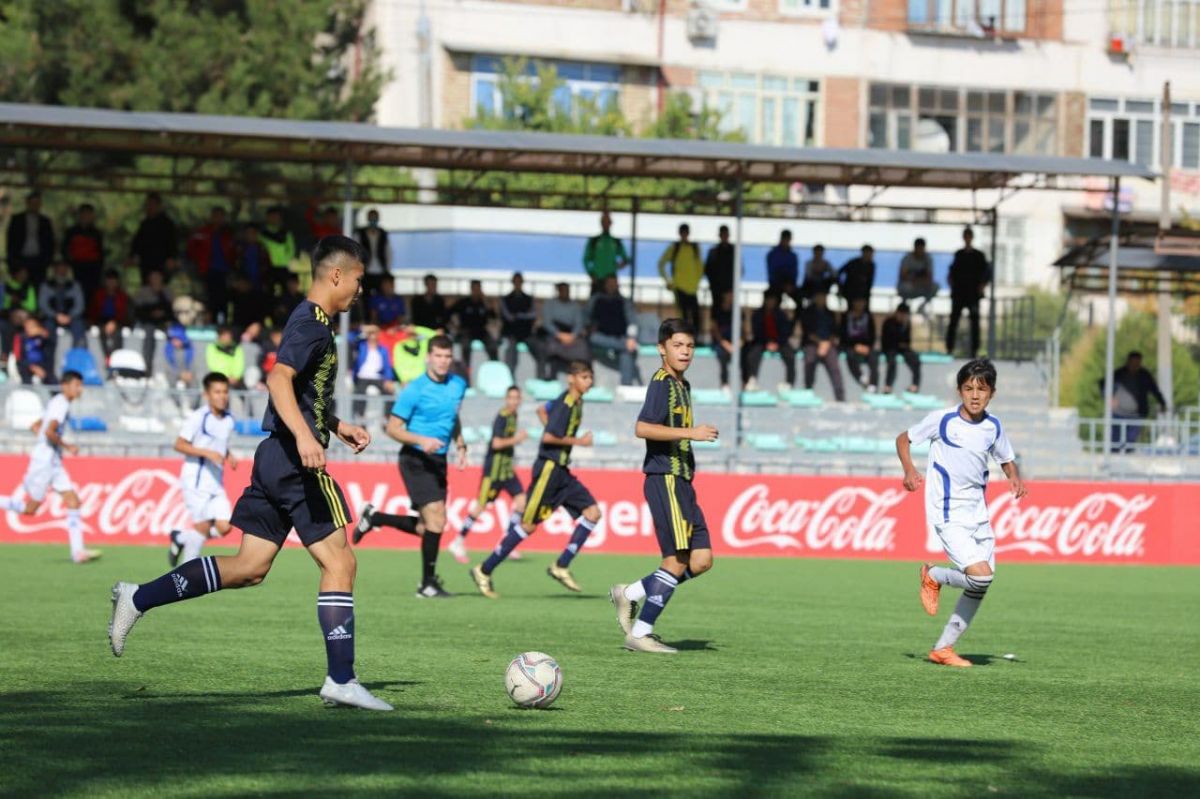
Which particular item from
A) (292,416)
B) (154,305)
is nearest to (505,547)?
(292,416)

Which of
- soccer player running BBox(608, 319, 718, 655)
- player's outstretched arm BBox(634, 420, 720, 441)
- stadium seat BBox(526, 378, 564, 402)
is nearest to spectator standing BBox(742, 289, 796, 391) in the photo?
stadium seat BBox(526, 378, 564, 402)

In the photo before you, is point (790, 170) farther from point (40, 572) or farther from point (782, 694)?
point (782, 694)

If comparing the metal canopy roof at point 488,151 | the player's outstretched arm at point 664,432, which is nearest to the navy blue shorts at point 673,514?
the player's outstretched arm at point 664,432

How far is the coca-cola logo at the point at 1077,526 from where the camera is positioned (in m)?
24.9

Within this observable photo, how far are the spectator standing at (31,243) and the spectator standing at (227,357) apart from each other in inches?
126

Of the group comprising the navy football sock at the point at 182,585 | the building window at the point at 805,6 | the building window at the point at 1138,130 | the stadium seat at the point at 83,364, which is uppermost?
the building window at the point at 805,6

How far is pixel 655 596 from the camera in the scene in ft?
36.4

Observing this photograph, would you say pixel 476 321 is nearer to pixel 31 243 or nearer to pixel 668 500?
pixel 31 243

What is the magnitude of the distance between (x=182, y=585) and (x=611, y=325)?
20057mm

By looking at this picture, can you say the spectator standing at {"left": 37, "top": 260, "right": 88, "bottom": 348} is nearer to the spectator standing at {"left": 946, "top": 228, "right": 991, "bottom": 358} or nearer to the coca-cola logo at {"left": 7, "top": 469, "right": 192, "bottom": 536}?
the coca-cola logo at {"left": 7, "top": 469, "right": 192, "bottom": 536}

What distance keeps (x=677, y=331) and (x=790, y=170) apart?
17.7 m

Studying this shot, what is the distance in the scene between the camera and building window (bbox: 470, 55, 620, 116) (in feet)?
166

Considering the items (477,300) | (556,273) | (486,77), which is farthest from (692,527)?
(486,77)

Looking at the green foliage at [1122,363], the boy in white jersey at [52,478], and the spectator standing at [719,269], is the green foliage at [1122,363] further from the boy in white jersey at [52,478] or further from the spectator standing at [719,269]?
the boy in white jersey at [52,478]
